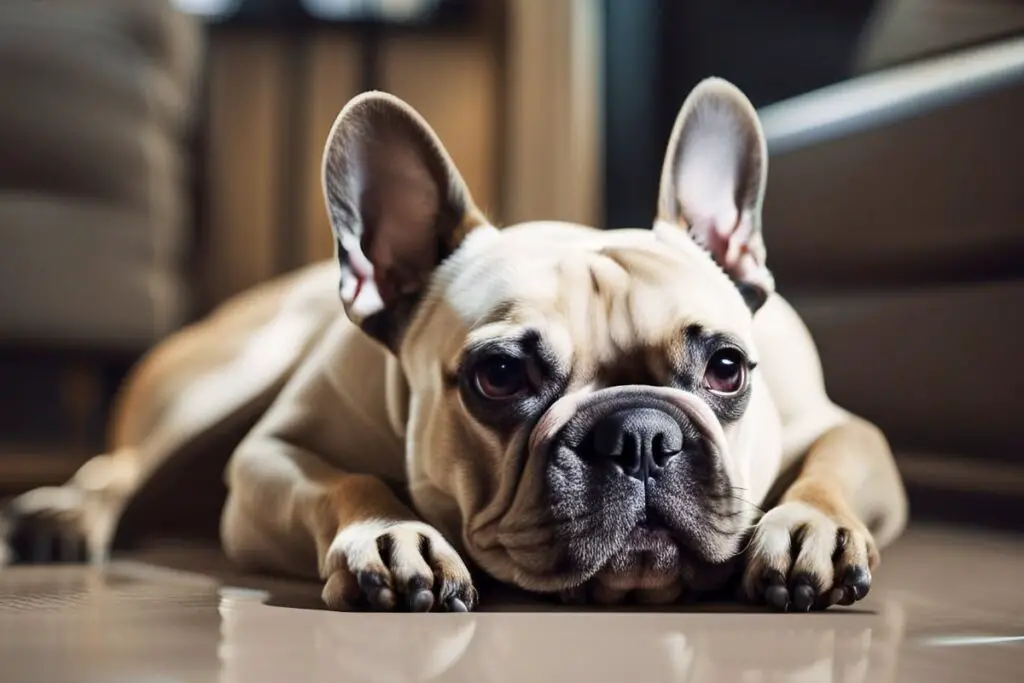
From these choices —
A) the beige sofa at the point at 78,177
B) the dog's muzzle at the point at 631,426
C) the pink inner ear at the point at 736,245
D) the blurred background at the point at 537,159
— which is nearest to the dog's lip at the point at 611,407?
the dog's muzzle at the point at 631,426

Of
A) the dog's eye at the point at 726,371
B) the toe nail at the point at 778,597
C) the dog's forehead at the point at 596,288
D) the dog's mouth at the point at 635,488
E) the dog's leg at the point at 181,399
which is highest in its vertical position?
the dog's forehead at the point at 596,288

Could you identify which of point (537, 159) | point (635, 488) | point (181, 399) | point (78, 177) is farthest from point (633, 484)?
point (78, 177)

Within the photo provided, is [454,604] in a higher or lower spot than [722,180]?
lower

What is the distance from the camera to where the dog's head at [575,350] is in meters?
0.96

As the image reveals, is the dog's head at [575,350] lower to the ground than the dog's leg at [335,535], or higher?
higher

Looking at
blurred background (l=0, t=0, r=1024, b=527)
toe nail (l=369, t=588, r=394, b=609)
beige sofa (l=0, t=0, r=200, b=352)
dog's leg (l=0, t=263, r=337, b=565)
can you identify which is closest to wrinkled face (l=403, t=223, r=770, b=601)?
toe nail (l=369, t=588, r=394, b=609)

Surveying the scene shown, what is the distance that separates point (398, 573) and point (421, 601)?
0.10 feet

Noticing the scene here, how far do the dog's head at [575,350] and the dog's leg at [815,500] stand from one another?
0.04 metres

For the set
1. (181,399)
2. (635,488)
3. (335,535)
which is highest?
(635,488)

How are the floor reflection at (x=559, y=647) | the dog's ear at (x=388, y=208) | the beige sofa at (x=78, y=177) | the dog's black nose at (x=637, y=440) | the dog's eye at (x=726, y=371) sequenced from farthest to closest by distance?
1. the beige sofa at (x=78, y=177)
2. the dog's ear at (x=388, y=208)
3. the dog's eye at (x=726, y=371)
4. the dog's black nose at (x=637, y=440)
5. the floor reflection at (x=559, y=647)

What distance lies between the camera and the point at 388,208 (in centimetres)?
119

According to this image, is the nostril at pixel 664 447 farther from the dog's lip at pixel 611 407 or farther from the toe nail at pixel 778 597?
the toe nail at pixel 778 597

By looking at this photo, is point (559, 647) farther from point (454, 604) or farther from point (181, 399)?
point (181, 399)

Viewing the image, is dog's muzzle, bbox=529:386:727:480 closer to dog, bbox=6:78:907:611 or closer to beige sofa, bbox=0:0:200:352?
dog, bbox=6:78:907:611
